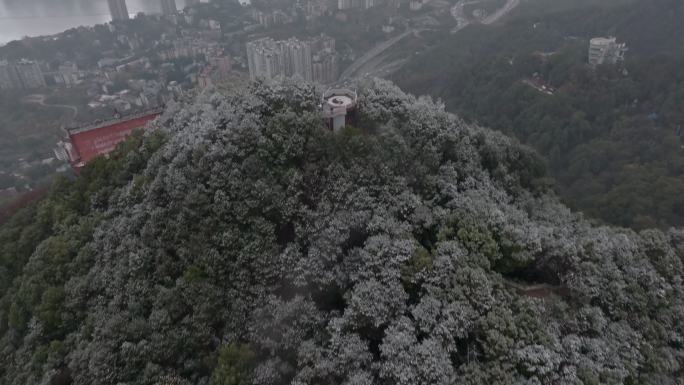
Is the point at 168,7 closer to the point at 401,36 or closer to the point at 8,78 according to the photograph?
the point at 8,78

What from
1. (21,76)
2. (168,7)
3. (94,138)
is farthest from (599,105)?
(168,7)

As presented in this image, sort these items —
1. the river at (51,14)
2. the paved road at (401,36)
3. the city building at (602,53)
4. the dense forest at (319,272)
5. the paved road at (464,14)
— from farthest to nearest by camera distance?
the river at (51,14) → the paved road at (464,14) → the paved road at (401,36) → the city building at (602,53) → the dense forest at (319,272)

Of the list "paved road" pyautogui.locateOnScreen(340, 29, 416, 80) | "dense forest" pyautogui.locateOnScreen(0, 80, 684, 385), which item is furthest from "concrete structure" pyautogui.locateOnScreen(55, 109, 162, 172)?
"paved road" pyautogui.locateOnScreen(340, 29, 416, 80)

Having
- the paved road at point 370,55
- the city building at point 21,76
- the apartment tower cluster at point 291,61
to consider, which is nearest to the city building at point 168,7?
the city building at point 21,76

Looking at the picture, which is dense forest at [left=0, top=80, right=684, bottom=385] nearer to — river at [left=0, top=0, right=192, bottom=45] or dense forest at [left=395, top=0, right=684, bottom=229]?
dense forest at [left=395, top=0, right=684, bottom=229]

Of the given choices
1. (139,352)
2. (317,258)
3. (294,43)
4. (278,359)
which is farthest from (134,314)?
(294,43)

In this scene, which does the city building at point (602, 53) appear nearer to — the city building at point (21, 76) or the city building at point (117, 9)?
the city building at point (21, 76)
